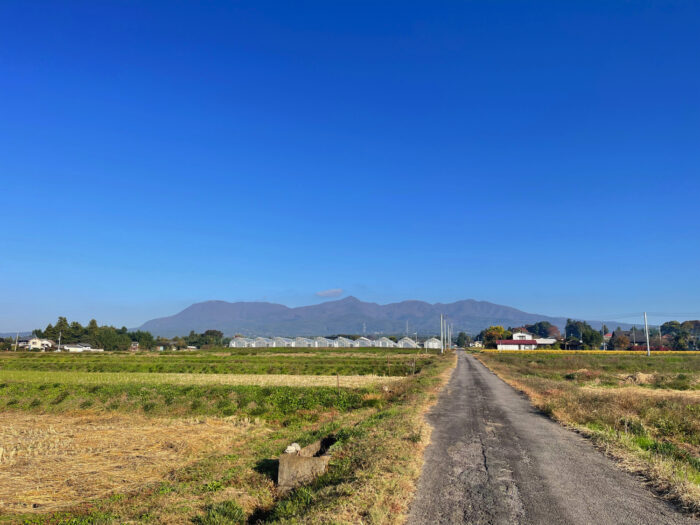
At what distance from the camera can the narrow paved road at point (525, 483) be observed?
8.16m

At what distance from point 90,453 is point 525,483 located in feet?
48.4

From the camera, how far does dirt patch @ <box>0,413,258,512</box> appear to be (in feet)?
37.6

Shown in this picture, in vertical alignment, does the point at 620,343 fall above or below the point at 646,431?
below

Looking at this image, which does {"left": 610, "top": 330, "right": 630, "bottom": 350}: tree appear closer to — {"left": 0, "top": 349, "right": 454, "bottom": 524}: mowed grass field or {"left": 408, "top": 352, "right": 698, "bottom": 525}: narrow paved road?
{"left": 0, "top": 349, "right": 454, "bottom": 524}: mowed grass field

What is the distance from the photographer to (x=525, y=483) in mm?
10031

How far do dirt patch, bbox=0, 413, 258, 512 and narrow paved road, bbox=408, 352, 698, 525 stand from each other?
8670 millimetres

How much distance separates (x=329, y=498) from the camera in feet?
29.0

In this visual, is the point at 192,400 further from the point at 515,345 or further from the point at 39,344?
the point at 39,344

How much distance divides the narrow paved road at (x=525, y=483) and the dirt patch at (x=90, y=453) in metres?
8.67

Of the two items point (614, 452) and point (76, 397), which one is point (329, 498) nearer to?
point (614, 452)

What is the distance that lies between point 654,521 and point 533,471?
3296 mm

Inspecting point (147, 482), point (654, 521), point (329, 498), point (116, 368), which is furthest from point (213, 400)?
point (116, 368)

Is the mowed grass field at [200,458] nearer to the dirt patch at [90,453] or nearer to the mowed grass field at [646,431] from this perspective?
the dirt patch at [90,453]

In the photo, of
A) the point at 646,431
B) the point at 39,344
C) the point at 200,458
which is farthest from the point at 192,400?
the point at 39,344
